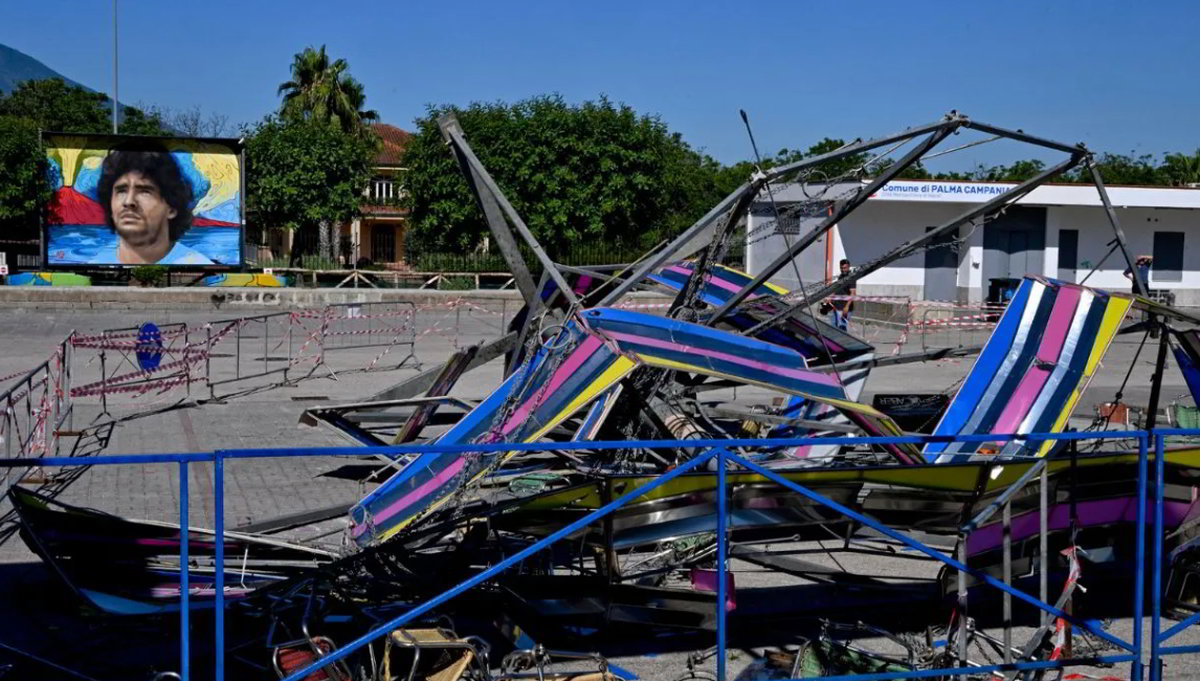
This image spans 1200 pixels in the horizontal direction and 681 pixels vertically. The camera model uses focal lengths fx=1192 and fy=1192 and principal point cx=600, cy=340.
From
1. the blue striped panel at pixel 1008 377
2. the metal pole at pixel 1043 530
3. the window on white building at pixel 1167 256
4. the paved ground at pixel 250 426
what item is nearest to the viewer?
the metal pole at pixel 1043 530

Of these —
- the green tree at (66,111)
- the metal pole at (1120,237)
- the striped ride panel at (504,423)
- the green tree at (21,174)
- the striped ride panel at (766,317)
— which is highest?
the green tree at (66,111)

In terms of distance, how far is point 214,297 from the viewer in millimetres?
30641

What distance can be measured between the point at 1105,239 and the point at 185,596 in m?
38.0

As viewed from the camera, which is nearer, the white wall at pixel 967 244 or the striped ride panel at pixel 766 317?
the striped ride panel at pixel 766 317

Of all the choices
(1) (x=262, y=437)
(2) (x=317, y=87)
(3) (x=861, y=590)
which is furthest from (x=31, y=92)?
(3) (x=861, y=590)

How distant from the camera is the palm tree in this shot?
55812 millimetres

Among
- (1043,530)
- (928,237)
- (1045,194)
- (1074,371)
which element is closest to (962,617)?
(1043,530)

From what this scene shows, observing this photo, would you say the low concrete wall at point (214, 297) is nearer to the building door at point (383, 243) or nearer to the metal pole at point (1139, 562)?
the metal pole at point (1139, 562)

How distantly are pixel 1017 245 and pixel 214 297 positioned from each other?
2417 cm

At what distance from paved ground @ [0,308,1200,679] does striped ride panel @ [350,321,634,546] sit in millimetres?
1429

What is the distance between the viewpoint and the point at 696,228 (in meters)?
9.13

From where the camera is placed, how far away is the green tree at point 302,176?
41.3m

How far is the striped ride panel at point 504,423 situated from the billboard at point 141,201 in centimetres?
3182

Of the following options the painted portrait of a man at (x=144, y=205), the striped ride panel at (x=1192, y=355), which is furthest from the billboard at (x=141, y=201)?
the striped ride panel at (x=1192, y=355)
